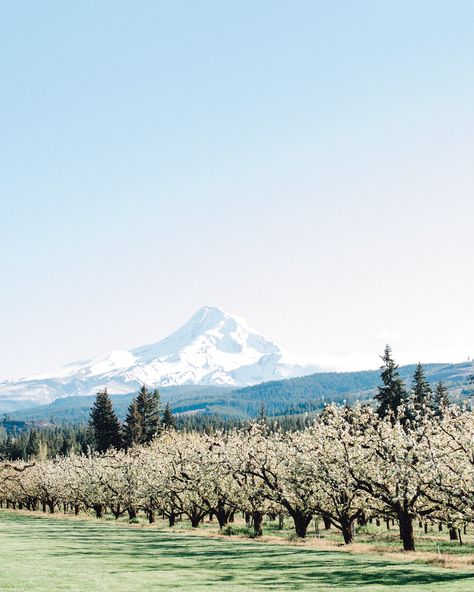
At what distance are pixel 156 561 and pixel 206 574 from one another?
19.8ft

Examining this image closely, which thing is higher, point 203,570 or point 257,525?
point 203,570

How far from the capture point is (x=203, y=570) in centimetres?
2969

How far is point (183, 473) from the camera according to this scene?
5975 cm

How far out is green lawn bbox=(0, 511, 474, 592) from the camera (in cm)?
2403

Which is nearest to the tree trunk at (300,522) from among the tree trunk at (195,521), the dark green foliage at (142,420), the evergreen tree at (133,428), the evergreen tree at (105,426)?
the tree trunk at (195,521)

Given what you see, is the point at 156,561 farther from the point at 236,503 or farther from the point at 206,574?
the point at 236,503

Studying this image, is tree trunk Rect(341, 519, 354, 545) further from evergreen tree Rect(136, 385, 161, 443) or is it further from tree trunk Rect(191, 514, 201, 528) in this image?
evergreen tree Rect(136, 385, 161, 443)

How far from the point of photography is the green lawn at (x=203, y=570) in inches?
946

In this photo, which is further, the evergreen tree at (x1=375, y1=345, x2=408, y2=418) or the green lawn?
the evergreen tree at (x1=375, y1=345, x2=408, y2=418)

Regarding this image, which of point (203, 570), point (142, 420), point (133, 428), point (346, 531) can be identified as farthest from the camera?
point (142, 420)

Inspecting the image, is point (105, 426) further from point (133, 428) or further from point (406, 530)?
point (406, 530)

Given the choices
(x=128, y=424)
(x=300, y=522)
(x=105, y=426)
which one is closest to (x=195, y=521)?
(x=300, y=522)

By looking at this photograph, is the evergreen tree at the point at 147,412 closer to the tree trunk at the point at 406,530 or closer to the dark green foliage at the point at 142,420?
the dark green foliage at the point at 142,420

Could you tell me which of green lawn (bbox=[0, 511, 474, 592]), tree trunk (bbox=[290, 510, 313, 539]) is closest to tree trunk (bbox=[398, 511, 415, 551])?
green lawn (bbox=[0, 511, 474, 592])
